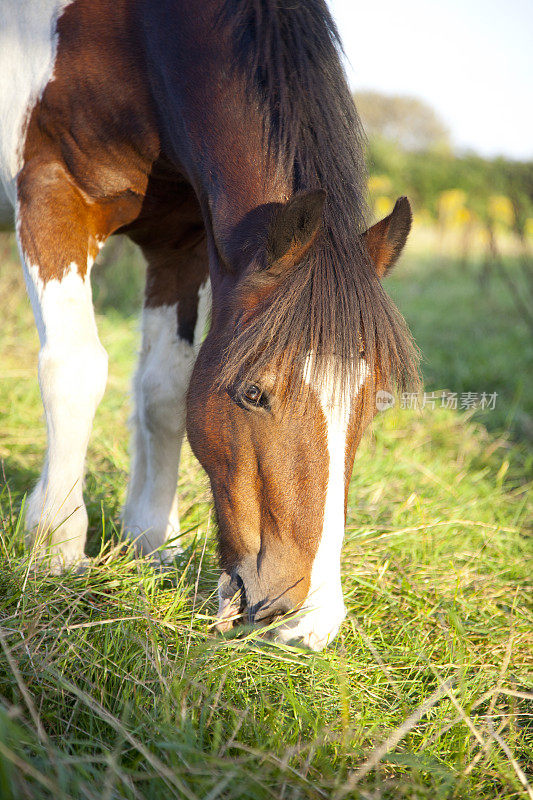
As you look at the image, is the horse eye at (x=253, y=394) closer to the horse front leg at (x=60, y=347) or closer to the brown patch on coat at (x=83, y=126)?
the horse front leg at (x=60, y=347)

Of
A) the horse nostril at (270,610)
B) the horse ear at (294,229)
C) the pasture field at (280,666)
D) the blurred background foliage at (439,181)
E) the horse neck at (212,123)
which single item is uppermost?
the blurred background foliage at (439,181)

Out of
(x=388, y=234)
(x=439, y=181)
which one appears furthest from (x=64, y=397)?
(x=439, y=181)

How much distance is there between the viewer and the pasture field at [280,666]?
131 centimetres

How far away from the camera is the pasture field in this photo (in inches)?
51.7

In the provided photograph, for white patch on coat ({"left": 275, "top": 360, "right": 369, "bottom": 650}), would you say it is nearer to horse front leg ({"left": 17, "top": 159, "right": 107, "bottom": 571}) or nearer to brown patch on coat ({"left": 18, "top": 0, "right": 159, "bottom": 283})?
horse front leg ({"left": 17, "top": 159, "right": 107, "bottom": 571})

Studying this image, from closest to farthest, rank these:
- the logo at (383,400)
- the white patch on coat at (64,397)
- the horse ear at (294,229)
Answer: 1. the horse ear at (294,229)
2. the logo at (383,400)
3. the white patch on coat at (64,397)

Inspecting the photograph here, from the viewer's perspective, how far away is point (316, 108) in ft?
5.70

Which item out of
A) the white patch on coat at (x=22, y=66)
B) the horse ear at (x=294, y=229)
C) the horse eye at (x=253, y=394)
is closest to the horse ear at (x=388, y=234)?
the horse ear at (x=294, y=229)

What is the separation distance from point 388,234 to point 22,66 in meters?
1.38

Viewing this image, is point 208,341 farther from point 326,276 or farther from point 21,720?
point 21,720

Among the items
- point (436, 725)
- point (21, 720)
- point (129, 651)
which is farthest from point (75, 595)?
point (436, 725)

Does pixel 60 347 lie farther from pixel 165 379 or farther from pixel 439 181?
pixel 439 181

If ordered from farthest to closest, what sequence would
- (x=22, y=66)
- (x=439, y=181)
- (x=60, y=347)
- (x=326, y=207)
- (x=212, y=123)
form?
(x=439, y=181)
(x=22, y=66)
(x=60, y=347)
(x=212, y=123)
(x=326, y=207)

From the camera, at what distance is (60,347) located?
194 cm
